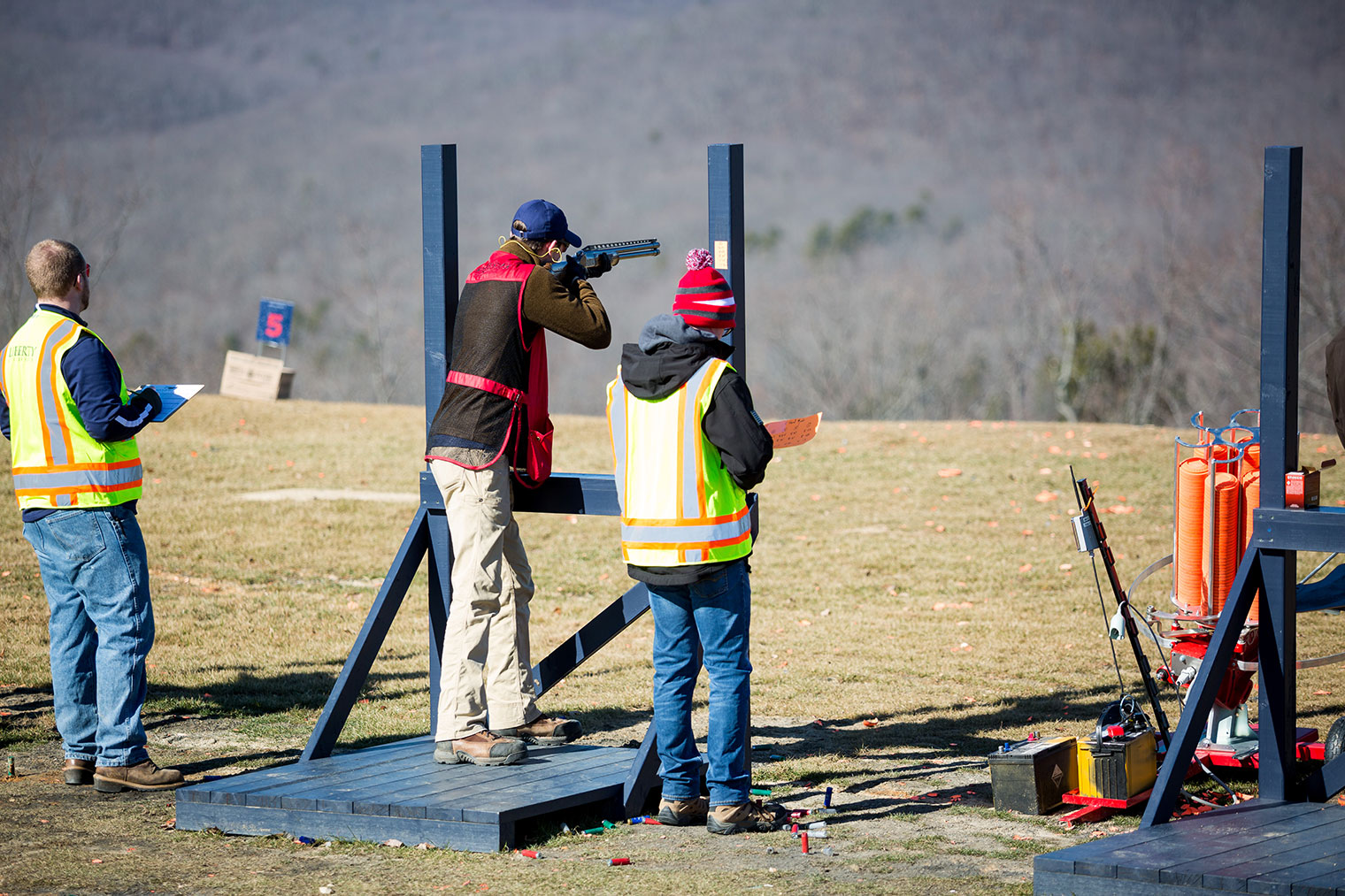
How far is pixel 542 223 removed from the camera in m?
6.36

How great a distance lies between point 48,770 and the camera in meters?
7.14

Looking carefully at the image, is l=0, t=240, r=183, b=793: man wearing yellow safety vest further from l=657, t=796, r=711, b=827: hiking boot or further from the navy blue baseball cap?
l=657, t=796, r=711, b=827: hiking boot

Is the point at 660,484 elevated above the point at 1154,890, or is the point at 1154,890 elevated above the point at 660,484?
the point at 660,484

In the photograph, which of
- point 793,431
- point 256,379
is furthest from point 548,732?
point 256,379

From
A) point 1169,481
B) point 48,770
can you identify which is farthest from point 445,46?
point 48,770

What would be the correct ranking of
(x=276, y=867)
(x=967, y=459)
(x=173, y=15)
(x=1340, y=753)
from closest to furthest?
(x=276, y=867)
(x=1340, y=753)
(x=967, y=459)
(x=173, y=15)

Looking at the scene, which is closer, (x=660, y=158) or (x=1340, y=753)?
(x=1340, y=753)

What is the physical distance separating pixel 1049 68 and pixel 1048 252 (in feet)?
46.7

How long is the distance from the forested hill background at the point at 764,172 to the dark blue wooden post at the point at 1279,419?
39.6 meters

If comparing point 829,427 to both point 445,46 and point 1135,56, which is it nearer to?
point 1135,56

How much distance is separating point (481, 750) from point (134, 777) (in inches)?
62.5

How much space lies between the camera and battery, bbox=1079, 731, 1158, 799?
6254 mm

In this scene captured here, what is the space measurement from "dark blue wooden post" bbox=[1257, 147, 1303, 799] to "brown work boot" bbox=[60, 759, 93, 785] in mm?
4977

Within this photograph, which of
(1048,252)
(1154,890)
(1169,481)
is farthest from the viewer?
(1048,252)
